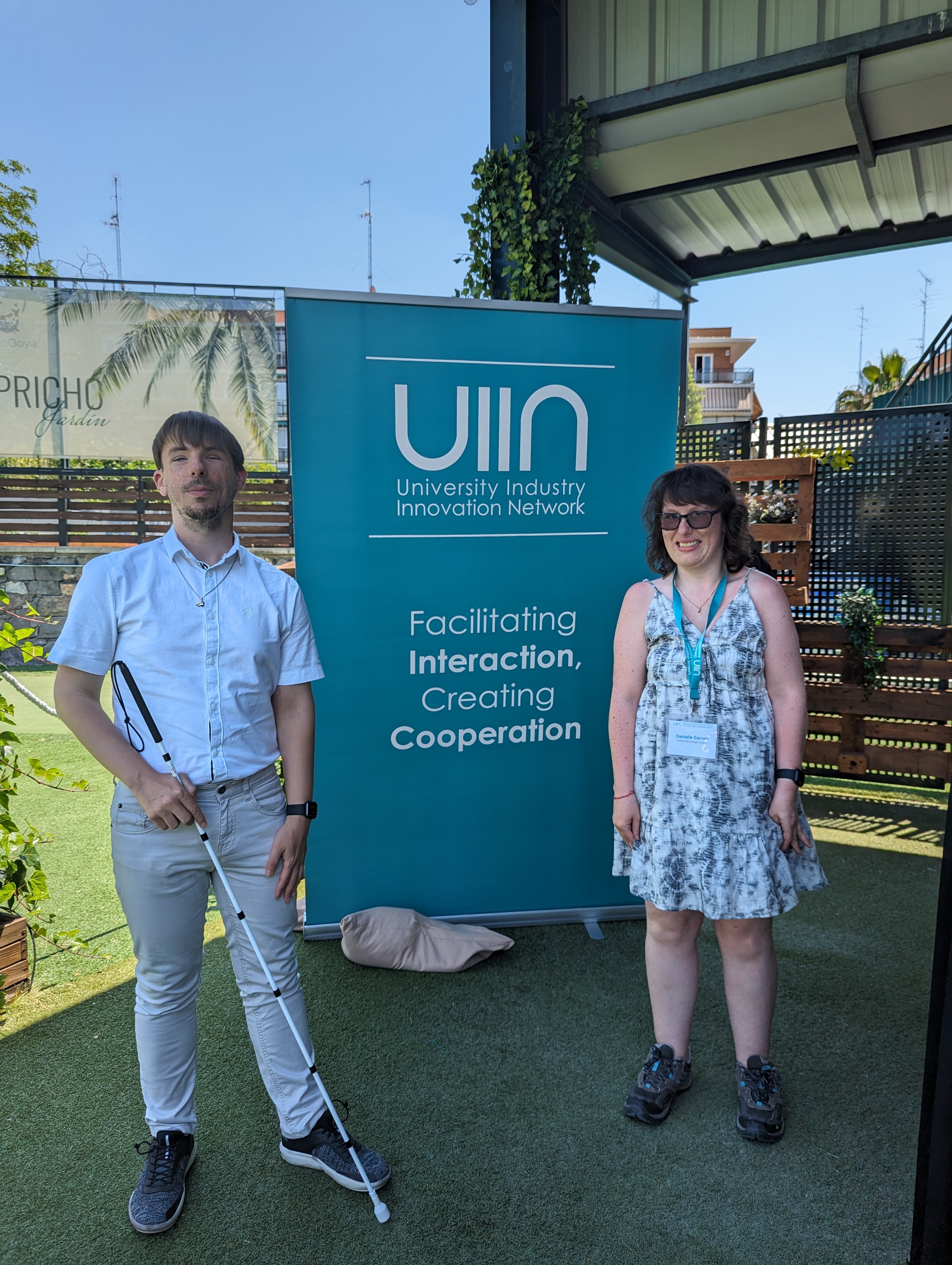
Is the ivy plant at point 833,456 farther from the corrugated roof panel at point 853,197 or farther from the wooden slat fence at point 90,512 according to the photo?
the wooden slat fence at point 90,512

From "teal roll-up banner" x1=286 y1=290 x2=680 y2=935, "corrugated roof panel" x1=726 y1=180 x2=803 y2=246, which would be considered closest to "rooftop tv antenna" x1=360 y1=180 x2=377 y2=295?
"corrugated roof panel" x1=726 y1=180 x2=803 y2=246

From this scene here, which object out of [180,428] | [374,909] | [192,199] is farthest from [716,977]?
[192,199]

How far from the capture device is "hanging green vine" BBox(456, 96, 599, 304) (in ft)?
13.4

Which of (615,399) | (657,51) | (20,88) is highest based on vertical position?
(20,88)

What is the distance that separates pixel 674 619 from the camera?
1.99 m

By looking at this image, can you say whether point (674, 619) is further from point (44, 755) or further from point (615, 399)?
point (44, 755)

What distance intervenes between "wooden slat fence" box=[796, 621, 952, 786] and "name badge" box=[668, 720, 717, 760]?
124 inches

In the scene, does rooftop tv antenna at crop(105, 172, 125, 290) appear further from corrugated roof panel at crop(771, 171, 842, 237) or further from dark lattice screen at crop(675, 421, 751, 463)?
corrugated roof panel at crop(771, 171, 842, 237)

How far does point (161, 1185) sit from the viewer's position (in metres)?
1.74

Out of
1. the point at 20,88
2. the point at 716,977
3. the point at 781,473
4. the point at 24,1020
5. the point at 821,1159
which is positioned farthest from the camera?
the point at 20,88

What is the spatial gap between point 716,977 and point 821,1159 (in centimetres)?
85

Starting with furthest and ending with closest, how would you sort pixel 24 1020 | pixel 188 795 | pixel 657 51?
pixel 657 51, pixel 24 1020, pixel 188 795

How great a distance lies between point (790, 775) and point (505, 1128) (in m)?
1.15

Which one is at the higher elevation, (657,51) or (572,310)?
(657,51)
